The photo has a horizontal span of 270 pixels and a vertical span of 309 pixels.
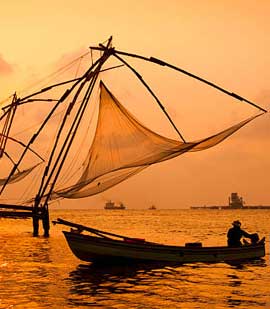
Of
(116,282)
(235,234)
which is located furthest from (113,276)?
(235,234)

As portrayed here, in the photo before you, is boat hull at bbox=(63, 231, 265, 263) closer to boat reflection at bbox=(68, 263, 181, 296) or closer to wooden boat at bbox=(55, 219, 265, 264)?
wooden boat at bbox=(55, 219, 265, 264)

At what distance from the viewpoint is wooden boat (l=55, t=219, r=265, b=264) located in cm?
2322

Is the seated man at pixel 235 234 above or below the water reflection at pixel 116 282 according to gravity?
above

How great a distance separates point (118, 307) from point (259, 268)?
11529 mm

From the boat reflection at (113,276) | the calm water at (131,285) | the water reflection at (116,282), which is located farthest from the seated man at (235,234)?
the water reflection at (116,282)

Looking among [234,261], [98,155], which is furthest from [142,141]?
[234,261]

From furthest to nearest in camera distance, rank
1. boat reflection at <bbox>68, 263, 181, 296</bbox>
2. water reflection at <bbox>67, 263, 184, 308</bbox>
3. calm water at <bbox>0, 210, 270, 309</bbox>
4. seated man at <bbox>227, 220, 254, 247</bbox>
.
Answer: seated man at <bbox>227, 220, 254, 247</bbox> < boat reflection at <bbox>68, 263, 181, 296</bbox> < water reflection at <bbox>67, 263, 184, 308</bbox> < calm water at <bbox>0, 210, 270, 309</bbox>

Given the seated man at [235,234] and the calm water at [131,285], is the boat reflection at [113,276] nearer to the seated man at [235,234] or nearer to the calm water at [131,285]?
the calm water at [131,285]

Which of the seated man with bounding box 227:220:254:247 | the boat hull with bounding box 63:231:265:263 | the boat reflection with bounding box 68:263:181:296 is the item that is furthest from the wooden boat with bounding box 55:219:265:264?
the seated man with bounding box 227:220:254:247

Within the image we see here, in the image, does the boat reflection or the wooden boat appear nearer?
the boat reflection

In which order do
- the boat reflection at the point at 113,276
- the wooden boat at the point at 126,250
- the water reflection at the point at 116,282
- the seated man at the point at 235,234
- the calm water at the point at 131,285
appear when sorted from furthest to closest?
the seated man at the point at 235,234, the wooden boat at the point at 126,250, the boat reflection at the point at 113,276, the water reflection at the point at 116,282, the calm water at the point at 131,285

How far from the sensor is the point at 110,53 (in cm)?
2348

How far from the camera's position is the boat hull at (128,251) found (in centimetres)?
2323

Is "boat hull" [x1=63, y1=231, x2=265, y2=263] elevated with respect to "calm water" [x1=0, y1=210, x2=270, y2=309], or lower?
elevated
